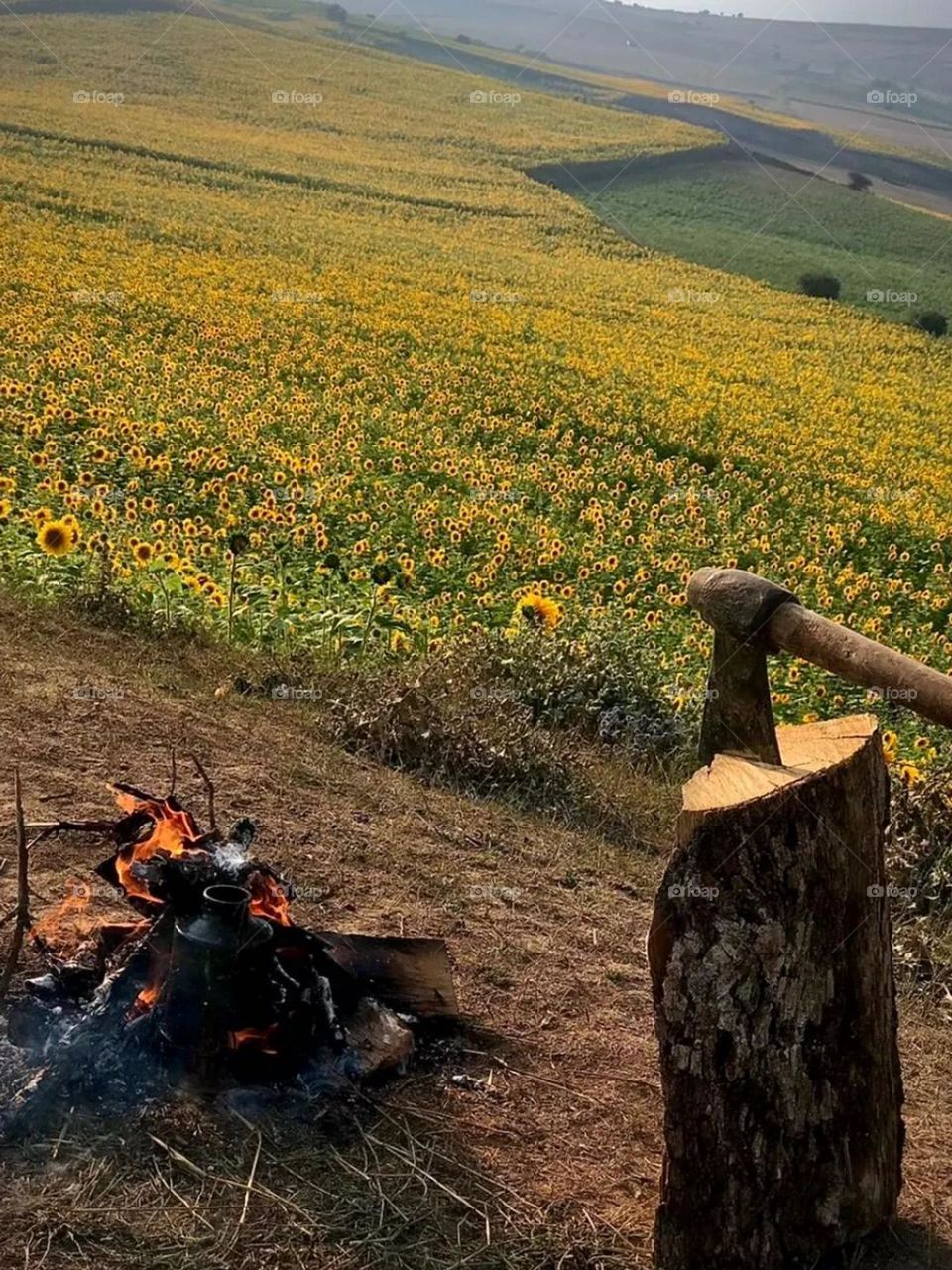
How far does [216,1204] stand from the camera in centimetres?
261

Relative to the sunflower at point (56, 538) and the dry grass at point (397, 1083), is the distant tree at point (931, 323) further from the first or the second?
the dry grass at point (397, 1083)

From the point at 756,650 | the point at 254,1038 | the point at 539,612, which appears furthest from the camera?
the point at 539,612

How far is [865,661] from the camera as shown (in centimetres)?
276

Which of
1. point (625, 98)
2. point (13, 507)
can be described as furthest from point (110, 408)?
point (625, 98)

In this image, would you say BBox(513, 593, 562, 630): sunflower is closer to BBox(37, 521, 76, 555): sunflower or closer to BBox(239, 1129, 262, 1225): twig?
BBox(37, 521, 76, 555): sunflower

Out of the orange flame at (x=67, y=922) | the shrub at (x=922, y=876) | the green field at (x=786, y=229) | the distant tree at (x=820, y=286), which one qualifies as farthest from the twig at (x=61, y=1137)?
the distant tree at (x=820, y=286)

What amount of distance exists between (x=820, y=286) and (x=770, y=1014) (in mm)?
32479

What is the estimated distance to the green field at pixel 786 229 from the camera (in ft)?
115

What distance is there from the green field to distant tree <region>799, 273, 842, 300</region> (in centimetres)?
52

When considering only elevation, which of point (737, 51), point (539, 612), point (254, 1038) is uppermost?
point (737, 51)

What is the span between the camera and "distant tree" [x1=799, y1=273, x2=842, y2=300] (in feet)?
107

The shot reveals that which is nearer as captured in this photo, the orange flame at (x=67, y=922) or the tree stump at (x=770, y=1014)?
the tree stump at (x=770, y=1014)

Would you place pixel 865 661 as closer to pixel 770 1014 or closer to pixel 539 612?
pixel 770 1014

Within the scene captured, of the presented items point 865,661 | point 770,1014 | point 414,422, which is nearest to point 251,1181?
point 770,1014
